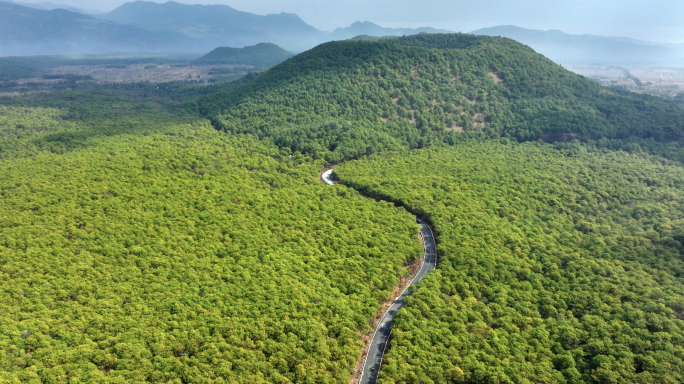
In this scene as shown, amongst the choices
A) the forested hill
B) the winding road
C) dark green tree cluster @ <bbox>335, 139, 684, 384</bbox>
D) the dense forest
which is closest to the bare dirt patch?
the winding road

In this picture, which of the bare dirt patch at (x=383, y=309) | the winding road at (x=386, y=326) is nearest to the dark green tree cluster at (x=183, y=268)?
the bare dirt patch at (x=383, y=309)

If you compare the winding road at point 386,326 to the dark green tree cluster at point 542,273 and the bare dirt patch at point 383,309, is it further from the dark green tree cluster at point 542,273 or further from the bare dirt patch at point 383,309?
the dark green tree cluster at point 542,273

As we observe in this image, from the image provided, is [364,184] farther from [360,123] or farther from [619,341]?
[619,341]

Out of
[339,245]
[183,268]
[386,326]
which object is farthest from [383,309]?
[183,268]

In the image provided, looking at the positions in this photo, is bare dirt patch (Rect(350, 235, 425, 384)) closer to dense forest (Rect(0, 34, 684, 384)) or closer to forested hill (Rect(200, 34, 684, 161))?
dense forest (Rect(0, 34, 684, 384))

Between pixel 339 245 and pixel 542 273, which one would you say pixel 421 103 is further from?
pixel 542 273
